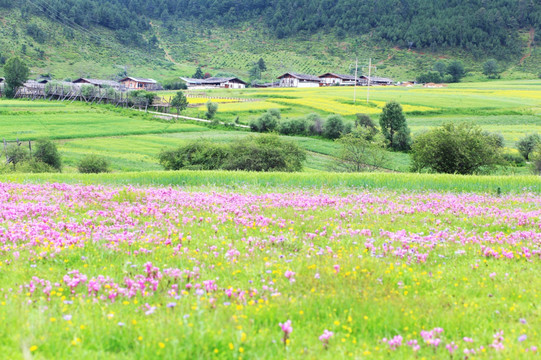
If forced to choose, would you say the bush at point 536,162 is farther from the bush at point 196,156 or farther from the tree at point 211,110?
the tree at point 211,110

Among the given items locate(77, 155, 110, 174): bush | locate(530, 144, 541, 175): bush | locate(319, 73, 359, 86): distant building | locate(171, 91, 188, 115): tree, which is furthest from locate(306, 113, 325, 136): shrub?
locate(319, 73, 359, 86): distant building

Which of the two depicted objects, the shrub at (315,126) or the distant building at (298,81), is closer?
the shrub at (315,126)

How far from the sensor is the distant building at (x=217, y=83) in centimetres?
18475

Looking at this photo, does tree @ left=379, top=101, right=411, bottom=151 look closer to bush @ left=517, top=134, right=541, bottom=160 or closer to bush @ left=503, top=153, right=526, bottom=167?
bush @ left=503, top=153, right=526, bottom=167

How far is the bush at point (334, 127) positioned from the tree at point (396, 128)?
25.8 feet

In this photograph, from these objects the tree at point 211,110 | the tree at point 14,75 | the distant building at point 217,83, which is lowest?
the tree at point 211,110

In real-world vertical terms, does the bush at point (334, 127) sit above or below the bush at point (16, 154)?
above

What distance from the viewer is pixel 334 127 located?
8544 centimetres

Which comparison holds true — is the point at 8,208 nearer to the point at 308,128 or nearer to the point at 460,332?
the point at 460,332

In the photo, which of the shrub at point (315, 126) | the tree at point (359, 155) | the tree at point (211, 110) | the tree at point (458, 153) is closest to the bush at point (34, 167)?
the tree at point (359, 155)

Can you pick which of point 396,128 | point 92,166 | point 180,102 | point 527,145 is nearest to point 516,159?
point 527,145

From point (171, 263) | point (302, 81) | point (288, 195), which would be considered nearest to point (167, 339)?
point (171, 263)

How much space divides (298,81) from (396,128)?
110852 millimetres

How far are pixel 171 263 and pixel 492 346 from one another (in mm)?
5041
